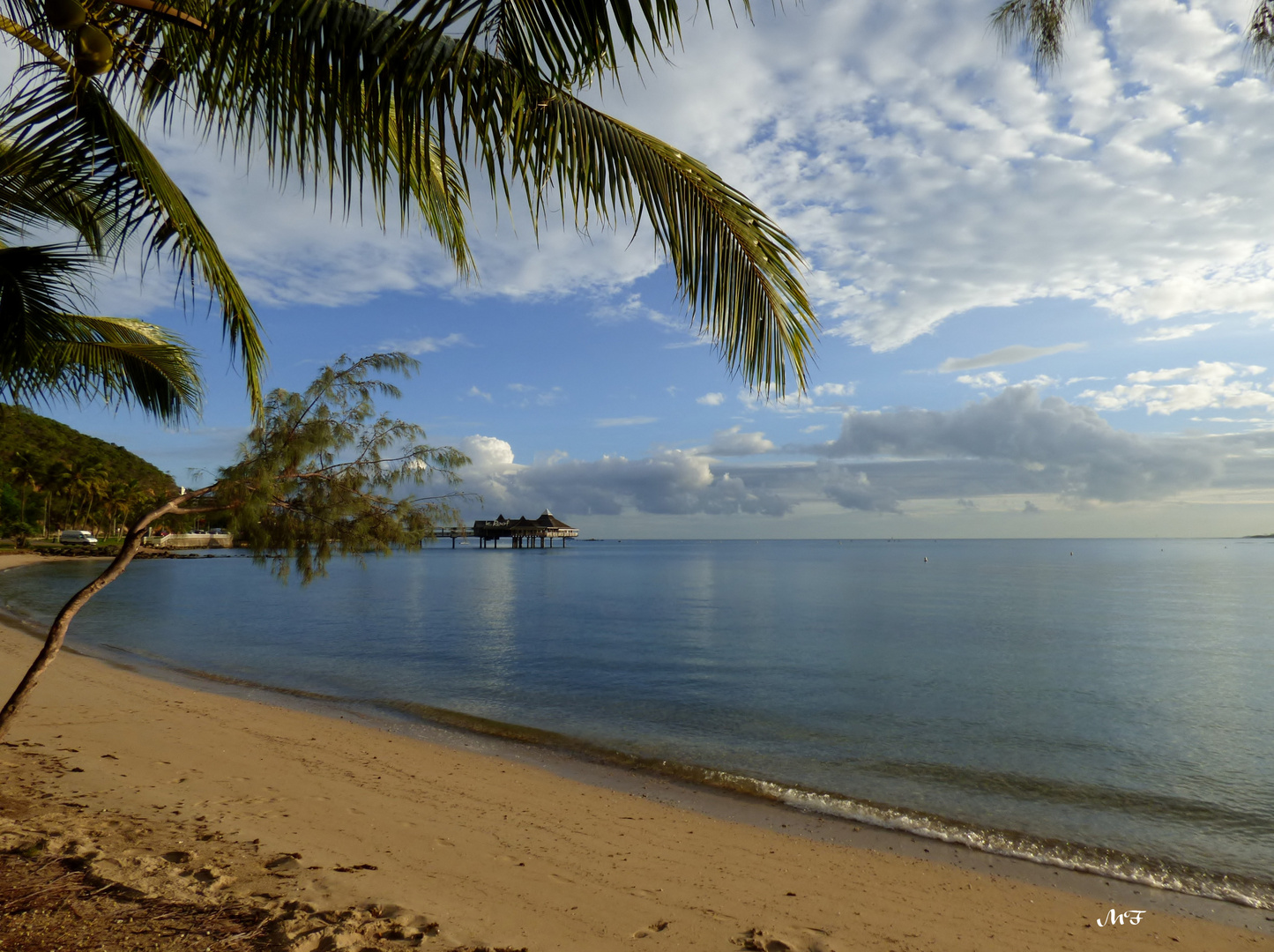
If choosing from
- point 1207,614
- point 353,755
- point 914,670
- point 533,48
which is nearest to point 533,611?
point 914,670

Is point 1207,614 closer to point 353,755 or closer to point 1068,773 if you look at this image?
point 1068,773

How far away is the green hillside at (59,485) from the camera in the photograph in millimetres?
70312

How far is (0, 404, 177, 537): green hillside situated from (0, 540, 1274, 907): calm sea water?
4324cm

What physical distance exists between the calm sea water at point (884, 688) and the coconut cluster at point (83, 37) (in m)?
8.80

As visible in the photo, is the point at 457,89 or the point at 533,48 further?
the point at 457,89

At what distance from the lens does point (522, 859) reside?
5848 millimetres

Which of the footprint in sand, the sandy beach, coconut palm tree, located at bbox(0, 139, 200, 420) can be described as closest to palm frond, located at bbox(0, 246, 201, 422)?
coconut palm tree, located at bbox(0, 139, 200, 420)

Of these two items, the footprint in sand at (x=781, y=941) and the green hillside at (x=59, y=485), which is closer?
the footprint in sand at (x=781, y=941)

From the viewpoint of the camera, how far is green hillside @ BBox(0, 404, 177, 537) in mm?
70312

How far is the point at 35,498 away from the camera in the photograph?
84.6 metres

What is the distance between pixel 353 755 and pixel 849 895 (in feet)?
21.2
